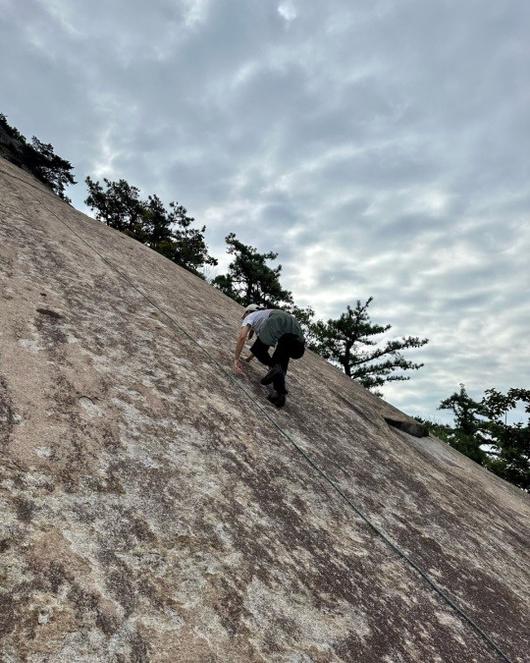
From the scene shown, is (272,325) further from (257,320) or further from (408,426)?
(408,426)

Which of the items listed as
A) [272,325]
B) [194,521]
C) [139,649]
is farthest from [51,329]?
[139,649]

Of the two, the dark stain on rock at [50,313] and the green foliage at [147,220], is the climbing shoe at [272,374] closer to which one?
the dark stain on rock at [50,313]

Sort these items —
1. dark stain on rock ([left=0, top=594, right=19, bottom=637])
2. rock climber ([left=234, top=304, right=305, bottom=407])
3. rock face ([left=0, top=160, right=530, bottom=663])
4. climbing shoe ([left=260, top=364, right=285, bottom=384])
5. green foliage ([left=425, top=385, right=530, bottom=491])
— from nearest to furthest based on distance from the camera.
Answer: dark stain on rock ([left=0, top=594, right=19, bottom=637])
rock face ([left=0, top=160, right=530, bottom=663])
climbing shoe ([left=260, top=364, right=285, bottom=384])
rock climber ([left=234, top=304, right=305, bottom=407])
green foliage ([left=425, top=385, right=530, bottom=491])

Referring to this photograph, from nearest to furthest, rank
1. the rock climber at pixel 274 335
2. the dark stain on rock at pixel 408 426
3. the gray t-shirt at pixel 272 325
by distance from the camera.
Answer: the rock climber at pixel 274 335 → the gray t-shirt at pixel 272 325 → the dark stain on rock at pixel 408 426

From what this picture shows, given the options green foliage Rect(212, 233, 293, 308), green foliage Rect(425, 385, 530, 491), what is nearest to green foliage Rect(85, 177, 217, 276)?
green foliage Rect(212, 233, 293, 308)

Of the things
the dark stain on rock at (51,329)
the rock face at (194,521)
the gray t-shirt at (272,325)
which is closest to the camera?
the rock face at (194,521)

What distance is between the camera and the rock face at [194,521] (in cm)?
171

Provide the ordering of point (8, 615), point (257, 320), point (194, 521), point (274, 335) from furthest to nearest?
point (257, 320), point (274, 335), point (194, 521), point (8, 615)

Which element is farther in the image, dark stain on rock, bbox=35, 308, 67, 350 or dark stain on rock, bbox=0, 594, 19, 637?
dark stain on rock, bbox=35, 308, 67, 350

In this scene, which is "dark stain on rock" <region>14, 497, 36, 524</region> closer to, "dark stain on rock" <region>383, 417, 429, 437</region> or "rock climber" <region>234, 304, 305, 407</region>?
"rock climber" <region>234, 304, 305, 407</region>

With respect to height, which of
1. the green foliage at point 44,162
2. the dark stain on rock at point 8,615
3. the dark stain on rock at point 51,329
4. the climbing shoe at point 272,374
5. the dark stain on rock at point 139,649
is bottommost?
the dark stain on rock at point 8,615

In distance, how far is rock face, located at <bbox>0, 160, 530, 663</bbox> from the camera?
5.60 ft

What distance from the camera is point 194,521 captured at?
7.62ft

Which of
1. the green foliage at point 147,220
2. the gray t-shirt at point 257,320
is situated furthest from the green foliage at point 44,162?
the gray t-shirt at point 257,320
